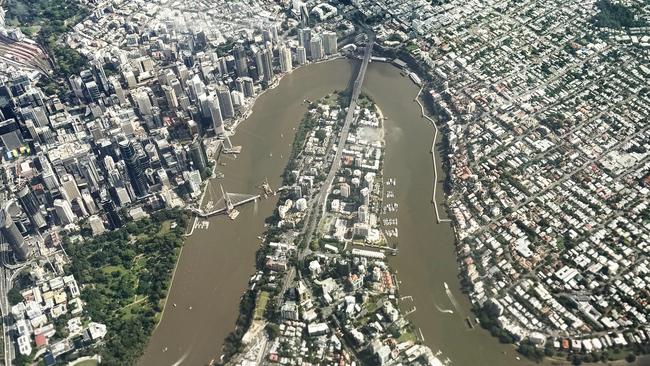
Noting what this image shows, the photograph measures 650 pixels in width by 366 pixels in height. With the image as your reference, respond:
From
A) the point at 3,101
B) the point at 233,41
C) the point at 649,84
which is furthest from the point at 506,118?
the point at 3,101

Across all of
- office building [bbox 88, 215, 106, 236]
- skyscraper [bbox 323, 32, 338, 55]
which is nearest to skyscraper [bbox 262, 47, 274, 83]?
skyscraper [bbox 323, 32, 338, 55]

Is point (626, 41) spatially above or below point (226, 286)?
above

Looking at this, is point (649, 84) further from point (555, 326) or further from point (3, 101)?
point (3, 101)

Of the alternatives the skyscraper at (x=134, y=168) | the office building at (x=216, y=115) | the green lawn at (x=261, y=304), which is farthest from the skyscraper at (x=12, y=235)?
the office building at (x=216, y=115)

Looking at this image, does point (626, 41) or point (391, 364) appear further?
point (626, 41)

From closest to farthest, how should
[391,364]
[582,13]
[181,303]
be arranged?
[391,364] < [181,303] < [582,13]

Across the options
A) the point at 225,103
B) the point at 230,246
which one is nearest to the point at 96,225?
the point at 230,246

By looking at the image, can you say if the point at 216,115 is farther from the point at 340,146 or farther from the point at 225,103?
the point at 340,146

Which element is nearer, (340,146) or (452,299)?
(452,299)
